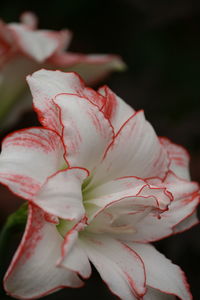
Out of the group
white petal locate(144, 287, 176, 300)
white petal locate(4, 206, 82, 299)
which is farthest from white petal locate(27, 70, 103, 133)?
white petal locate(144, 287, 176, 300)

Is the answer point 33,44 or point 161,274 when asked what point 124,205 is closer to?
point 161,274

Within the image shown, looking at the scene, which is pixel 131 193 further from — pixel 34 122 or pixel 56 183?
pixel 34 122

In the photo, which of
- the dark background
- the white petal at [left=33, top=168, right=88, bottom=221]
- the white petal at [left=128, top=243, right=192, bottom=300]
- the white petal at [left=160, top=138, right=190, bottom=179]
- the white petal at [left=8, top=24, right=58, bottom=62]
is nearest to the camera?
the white petal at [left=33, top=168, right=88, bottom=221]

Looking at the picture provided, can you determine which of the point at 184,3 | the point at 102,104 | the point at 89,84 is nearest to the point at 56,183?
the point at 102,104

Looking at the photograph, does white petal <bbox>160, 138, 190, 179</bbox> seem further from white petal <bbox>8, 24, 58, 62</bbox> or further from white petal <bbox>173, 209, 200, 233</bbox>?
white petal <bbox>8, 24, 58, 62</bbox>

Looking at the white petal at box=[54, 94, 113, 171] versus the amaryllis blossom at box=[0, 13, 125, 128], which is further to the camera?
the amaryllis blossom at box=[0, 13, 125, 128]

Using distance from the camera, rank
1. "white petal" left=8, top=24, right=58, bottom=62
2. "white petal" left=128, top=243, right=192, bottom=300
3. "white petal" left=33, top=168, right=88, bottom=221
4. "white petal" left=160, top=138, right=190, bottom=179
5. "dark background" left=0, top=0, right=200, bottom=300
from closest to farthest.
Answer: "white petal" left=33, top=168, right=88, bottom=221
"white petal" left=128, top=243, right=192, bottom=300
"white petal" left=160, top=138, right=190, bottom=179
"white petal" left=8, top=24, right=58, bottom=62
"dark background" left=0, top=0, right=200, bottom=300
